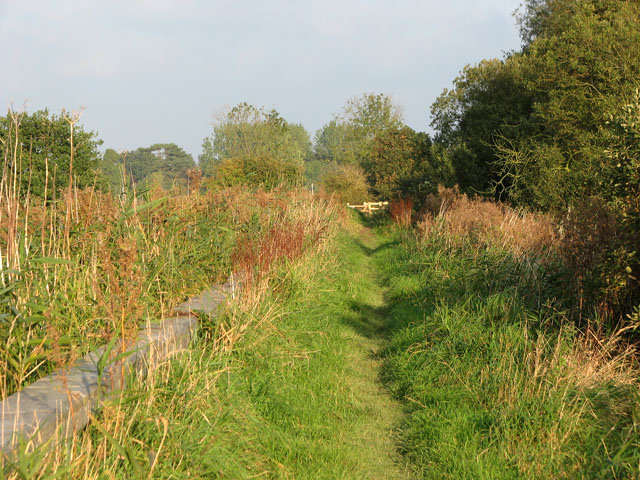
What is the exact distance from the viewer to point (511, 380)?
4355mm

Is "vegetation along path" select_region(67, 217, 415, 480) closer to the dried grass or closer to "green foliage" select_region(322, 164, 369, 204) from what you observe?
the dried grass

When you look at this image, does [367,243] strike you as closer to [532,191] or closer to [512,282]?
[532,191]

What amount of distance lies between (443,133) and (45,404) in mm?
20210

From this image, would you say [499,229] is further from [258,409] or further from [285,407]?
[258,409]

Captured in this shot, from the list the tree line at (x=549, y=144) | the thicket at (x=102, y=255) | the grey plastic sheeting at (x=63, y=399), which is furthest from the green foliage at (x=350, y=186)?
the grey plastic sheeting at (x=63, y=399)

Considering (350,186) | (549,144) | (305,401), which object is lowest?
(305,401)

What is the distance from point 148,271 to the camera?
520 centimetres

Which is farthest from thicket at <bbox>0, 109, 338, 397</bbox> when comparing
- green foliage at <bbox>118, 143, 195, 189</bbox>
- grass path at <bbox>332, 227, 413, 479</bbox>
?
green foliage at <bbox>118, 143, 195, 189</bbox>

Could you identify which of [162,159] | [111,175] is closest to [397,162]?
[111,175]

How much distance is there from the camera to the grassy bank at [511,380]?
11.8 feet

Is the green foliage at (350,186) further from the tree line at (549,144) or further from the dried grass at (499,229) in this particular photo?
the dried grass at (499,229)

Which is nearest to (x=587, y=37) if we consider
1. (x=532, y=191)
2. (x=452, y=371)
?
(x=532, y=191)

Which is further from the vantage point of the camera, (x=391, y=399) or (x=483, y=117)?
(x=483, y=117)

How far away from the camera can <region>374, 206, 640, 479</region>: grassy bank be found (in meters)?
3.60
